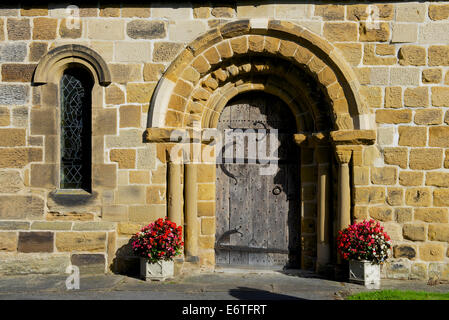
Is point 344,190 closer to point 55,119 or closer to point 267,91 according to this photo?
point 267,91

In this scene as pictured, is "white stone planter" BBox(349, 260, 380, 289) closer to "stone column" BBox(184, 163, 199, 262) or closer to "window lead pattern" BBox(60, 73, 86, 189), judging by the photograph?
"stone column" BBox(184, 163, 199, 262)

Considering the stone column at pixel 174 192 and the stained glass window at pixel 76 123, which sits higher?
the stained glass window at pixel 76 123

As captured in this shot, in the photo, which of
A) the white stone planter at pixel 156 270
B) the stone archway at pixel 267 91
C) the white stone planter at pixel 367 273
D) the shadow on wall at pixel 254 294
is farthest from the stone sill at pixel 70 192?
the white stone planter at pixel 367 273

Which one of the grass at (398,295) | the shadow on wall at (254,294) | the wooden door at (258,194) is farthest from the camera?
the wooden door at (258,194)

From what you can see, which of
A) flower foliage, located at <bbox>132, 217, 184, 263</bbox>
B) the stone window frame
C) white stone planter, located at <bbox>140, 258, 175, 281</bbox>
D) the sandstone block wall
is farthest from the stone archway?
the stone window frame

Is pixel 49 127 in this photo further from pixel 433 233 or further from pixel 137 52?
pixel 433 233

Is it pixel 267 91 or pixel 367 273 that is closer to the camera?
pixel 367 273

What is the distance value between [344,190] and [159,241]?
92.3 inches

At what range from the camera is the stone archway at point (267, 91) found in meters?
5.48

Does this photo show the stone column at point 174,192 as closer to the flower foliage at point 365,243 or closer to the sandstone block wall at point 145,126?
the sandstone block wall at point 145,126

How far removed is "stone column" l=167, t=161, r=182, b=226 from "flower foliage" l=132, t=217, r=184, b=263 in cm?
23

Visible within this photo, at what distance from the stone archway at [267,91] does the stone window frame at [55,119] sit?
0.67 meters

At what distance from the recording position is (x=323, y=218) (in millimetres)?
5664

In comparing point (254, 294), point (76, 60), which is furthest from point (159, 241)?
point (76, 60)
